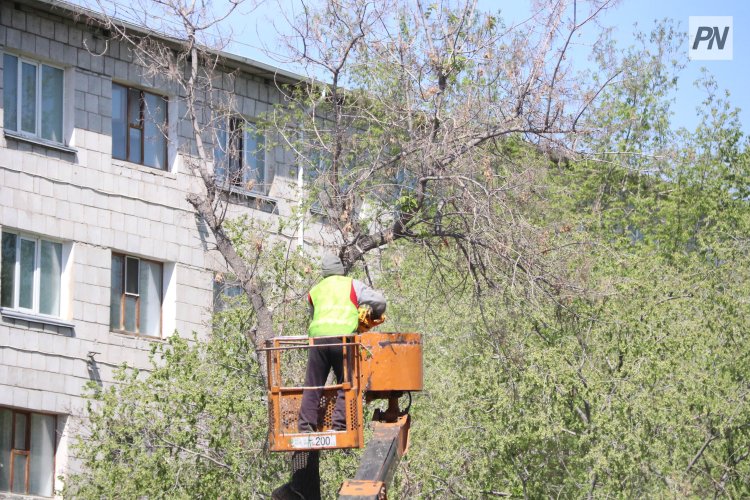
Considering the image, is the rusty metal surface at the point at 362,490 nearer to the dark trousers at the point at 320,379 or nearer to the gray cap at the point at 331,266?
the dark trousers at the point at 320,379

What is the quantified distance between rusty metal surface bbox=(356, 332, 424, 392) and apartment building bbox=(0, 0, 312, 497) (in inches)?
515

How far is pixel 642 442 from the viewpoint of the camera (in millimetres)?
23406

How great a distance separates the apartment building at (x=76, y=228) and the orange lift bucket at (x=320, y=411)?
1271cm

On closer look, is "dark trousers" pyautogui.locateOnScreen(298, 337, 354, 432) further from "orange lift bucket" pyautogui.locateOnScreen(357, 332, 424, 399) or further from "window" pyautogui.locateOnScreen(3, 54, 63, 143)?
"window" pyautogui.locateOnScreen(3, 54, 63, 143)

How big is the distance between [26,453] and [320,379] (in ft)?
47.5

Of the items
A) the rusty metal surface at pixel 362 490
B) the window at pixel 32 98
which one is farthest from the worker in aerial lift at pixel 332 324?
the window at pixel 32 98

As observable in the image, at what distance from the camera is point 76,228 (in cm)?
2794

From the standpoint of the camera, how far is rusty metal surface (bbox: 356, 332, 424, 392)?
12.6 m

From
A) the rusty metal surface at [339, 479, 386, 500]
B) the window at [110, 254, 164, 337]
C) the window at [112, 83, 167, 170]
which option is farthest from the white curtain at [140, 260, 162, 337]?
the rusty metal surface at [339, 479, 386, 500]

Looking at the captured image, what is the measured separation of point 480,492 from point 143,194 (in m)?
9.01

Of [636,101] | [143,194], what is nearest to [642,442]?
[143,194]

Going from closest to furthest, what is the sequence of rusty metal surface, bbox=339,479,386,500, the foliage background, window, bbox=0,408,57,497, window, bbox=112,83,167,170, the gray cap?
rusty metal surface, bbox=339,479,386,500
the gray cap
the foliage background
window, bbox=0,408,57,497
window, bbox=112,83,167,170

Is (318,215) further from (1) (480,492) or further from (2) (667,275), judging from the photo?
(2) (667,275)

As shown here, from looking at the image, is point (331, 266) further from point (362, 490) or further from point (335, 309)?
point (362, 490)
